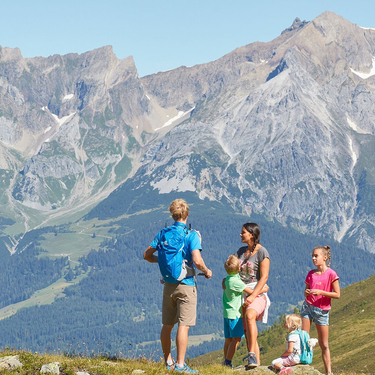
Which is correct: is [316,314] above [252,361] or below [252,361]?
above

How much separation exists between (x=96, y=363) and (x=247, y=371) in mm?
5525

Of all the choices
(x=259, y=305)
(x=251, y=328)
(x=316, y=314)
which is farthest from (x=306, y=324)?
(x=251, y=328)

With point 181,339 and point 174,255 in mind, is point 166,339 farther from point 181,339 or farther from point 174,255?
point 174,255

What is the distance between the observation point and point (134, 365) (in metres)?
26.6

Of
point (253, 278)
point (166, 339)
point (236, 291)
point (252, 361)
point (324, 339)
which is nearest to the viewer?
point (252, 361)

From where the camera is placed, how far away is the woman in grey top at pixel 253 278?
2833cm

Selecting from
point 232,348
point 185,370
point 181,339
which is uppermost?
point 181,339

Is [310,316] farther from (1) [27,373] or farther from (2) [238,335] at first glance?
(1) [27,373]

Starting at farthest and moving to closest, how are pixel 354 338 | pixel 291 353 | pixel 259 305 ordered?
pixel 354 338, pixel 259 305, pixel 291 353

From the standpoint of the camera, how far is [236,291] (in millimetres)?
28859

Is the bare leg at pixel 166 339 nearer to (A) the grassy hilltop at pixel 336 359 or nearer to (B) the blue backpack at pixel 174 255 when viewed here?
(A) the grassy hilltop at pixel 336 359

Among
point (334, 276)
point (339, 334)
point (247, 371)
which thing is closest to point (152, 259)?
point (247, 371)

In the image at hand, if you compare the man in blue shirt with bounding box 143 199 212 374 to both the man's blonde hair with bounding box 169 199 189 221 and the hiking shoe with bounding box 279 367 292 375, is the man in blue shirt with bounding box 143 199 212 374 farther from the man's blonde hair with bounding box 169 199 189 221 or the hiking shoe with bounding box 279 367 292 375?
the hiking shoe with bounding box 279 367 292 375

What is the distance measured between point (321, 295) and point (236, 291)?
3377mm
